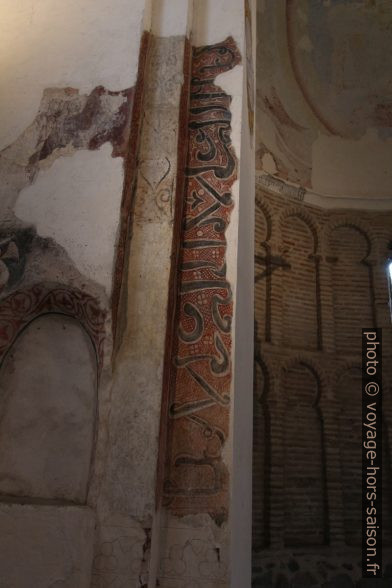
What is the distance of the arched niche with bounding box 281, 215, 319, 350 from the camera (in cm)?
698

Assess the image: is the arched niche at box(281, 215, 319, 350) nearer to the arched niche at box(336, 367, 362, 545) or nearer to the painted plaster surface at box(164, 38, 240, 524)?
the arched niche at box(336, 367, 362, 545)

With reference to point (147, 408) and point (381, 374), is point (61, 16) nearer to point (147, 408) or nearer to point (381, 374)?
point (147, 408)

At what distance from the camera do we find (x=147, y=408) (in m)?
2.14

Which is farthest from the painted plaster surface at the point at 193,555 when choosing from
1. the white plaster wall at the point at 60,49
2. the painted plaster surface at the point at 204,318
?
the white plaster wall at the point at 60,49

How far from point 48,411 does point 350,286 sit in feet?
19.4

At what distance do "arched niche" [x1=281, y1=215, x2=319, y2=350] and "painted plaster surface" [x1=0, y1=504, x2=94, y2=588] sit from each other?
5.14 m

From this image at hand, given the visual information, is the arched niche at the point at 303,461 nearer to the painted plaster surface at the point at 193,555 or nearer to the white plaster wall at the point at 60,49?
the painted plaster surface at the point at 193,555

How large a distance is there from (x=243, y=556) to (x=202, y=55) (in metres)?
2.72

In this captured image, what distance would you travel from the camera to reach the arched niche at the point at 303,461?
6109 millimetres

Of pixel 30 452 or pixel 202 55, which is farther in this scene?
pixel 202 55

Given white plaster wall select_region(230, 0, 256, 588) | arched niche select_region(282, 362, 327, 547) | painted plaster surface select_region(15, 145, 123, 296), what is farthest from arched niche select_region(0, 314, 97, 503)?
arched niche select_region(282, 362, 327, 547)

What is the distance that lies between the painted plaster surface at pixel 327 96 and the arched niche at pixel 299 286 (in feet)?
2.49

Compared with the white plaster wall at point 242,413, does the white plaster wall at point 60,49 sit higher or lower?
higher

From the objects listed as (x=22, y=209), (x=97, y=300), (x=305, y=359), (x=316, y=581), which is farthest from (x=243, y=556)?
(x=305, y=359)
